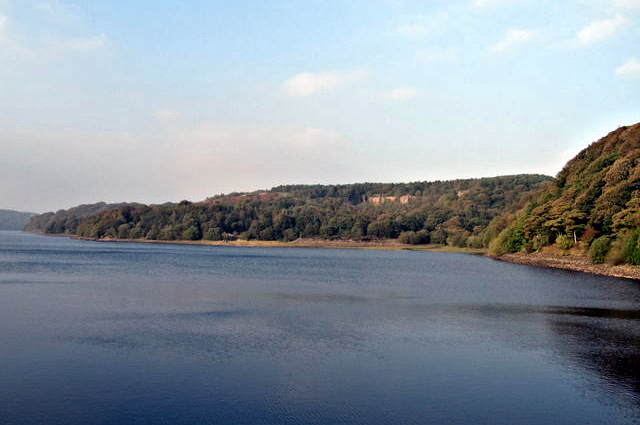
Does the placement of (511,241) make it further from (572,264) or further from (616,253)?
(616,253)

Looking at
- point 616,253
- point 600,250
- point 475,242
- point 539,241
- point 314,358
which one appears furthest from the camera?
point 475,242

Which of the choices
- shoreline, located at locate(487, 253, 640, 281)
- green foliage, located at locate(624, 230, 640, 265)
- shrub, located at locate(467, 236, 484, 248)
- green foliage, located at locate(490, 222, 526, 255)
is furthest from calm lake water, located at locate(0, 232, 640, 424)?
shrub, located at locate(467, 236, 484, 248)

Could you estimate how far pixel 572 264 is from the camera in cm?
8475

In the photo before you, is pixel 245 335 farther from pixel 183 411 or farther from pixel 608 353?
pixel 608 353

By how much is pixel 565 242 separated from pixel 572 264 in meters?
9.18

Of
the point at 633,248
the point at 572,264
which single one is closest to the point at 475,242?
the point at 572,264

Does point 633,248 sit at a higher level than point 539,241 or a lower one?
lower

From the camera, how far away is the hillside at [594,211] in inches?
2980

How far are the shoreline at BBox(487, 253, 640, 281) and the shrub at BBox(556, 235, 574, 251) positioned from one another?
176cm

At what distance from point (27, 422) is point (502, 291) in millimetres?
46594

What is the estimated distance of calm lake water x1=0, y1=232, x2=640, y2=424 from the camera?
Result: 19.4 metres

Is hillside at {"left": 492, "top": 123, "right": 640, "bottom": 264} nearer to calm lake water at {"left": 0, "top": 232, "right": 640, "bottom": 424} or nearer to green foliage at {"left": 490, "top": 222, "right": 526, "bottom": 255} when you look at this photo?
green foliage at {"left": 490, "top": 222, "right": 526, "bottom": 255}

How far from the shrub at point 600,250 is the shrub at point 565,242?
43.2ft

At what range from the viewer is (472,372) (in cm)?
2438
